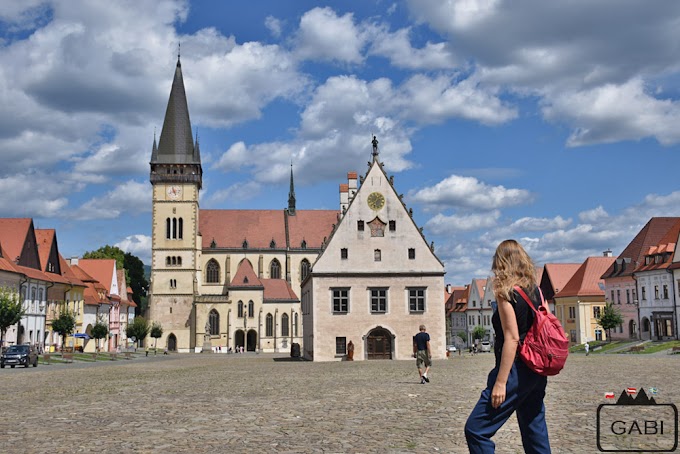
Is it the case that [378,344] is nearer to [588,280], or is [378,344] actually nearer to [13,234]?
[13,234]

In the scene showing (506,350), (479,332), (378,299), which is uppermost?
(378,299)

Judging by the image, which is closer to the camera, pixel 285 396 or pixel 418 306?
pixel 285 396

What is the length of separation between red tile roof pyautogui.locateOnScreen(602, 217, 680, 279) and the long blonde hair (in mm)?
68131

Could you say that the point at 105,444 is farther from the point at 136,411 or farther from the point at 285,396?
the point at 285,396

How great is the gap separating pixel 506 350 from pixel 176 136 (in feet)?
332

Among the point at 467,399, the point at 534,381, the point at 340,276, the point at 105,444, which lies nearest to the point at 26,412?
the point at 105,444

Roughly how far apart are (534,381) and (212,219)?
106 metres

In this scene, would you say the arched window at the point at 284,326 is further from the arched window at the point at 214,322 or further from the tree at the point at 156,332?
the tree at the point at 156,332

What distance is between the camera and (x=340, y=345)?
1956 inches

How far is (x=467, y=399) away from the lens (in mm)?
17234

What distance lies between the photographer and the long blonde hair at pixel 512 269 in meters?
6.04

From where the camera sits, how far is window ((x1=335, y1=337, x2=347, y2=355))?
49.6 m

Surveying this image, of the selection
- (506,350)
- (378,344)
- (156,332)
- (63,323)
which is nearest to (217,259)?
(156,332)

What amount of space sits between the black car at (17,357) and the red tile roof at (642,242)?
172 ft
